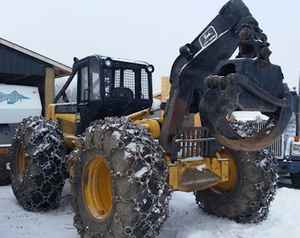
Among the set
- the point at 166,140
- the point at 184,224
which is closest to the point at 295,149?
the point at 184,224

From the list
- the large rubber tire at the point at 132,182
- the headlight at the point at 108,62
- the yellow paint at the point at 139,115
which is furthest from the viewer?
the headlight at the point at 108,62

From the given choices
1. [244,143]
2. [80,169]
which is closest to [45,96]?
[80,169]

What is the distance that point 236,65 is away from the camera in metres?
4.13

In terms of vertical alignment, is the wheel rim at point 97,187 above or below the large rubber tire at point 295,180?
above

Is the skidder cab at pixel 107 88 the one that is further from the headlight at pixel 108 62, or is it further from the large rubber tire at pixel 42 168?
the large rubber tire at pixel 42 168

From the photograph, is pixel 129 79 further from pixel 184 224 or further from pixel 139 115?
pixel 184 224

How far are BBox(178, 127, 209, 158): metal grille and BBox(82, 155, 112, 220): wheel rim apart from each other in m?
0.94

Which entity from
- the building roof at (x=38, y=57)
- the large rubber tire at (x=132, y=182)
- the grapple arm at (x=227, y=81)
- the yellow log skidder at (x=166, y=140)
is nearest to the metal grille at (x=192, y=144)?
the yellow log skidder at (x=166, y=140)

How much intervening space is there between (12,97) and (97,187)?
8.23m

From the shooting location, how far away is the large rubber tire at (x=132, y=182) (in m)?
4.41

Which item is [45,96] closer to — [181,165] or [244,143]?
[181,165]

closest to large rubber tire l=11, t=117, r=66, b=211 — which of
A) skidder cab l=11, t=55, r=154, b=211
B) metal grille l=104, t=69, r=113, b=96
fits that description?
skidder cab l=11, t=55, r=154, b=211

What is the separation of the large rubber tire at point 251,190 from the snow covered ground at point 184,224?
15 cm

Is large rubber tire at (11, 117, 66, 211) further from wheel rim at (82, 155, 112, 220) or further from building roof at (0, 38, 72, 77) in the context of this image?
building roof at (0, 38, 72, 77)
